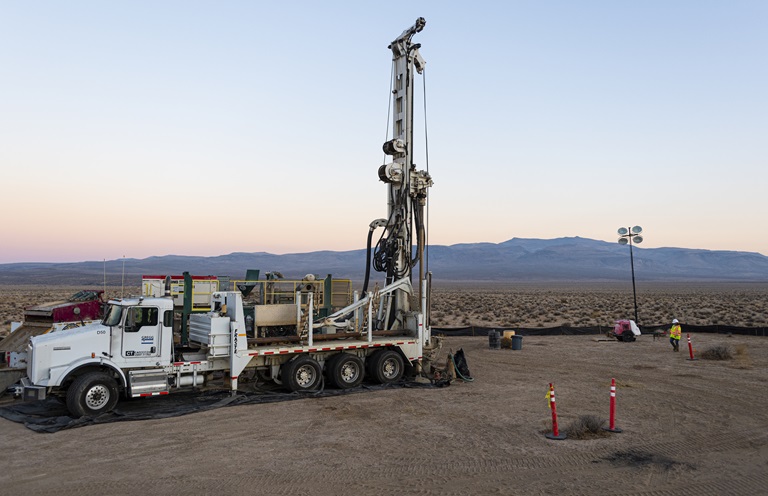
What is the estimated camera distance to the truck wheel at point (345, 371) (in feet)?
48.3

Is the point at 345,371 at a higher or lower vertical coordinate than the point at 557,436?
higher

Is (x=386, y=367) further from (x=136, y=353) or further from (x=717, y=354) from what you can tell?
(x=717, y=354)

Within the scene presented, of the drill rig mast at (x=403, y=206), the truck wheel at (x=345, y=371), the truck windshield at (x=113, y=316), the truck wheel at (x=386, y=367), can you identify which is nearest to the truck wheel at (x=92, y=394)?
the truck windshield at (x=113, y=316)

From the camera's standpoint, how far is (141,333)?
1273 centimetres

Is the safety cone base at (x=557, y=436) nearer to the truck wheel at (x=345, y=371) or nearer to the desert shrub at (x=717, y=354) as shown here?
the truck wheel at (x=345, y=371)

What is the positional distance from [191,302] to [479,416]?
25.7 ft

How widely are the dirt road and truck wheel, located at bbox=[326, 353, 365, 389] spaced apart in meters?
0.90

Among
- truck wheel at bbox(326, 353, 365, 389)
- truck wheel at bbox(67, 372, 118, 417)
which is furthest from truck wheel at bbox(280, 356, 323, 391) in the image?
truck wheel at bbox(67, 372, 118, 417)

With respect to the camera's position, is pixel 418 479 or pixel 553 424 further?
pixel 553 424

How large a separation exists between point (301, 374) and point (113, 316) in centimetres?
455

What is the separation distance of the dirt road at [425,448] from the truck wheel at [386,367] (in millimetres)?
858

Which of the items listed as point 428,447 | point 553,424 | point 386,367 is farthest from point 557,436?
point 386,367

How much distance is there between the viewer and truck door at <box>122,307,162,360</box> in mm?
12570

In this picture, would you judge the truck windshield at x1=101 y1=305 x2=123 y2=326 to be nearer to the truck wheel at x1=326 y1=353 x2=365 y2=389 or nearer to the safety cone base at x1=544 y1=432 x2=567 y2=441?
the truck wheel at x1=326 y1=353 x2=365 y2=389
